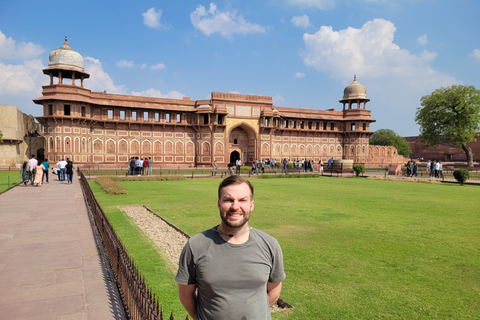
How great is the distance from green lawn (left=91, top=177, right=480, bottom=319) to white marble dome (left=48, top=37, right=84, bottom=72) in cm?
2420

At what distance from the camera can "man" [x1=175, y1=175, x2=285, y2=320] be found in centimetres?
161

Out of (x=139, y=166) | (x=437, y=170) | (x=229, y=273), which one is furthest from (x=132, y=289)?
(x=437, y=170)

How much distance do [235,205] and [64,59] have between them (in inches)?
1284

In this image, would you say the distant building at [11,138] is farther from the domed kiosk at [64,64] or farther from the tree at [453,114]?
the tree at [453,114]

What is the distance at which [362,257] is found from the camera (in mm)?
5035

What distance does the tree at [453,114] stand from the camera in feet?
114

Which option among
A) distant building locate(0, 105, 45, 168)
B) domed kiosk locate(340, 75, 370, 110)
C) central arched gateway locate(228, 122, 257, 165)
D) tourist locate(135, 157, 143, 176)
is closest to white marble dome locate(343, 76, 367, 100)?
domed kiosk locate(340, 75, 370, 110)

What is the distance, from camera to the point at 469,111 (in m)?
34.6

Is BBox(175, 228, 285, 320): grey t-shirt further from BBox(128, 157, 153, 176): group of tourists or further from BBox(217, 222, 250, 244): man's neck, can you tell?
BBox(128, 157, 153, 176): group of tourists

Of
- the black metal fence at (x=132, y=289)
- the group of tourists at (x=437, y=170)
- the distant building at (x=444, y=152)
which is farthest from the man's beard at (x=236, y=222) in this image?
the distant building at (x=444, y=152)

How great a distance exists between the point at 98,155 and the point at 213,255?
32429 mm

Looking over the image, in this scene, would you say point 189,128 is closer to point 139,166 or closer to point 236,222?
point 139,166

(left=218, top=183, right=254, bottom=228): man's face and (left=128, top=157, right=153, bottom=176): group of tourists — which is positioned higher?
(left=218, top=183, right=254, bottom=228): man's face

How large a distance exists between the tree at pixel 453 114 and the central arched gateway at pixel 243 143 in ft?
67.4
